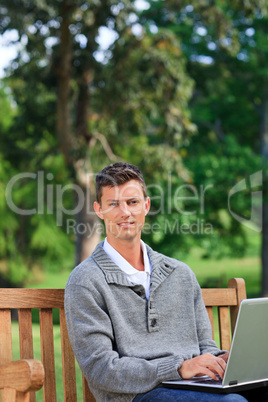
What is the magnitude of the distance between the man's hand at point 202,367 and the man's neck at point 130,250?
559 millimetres

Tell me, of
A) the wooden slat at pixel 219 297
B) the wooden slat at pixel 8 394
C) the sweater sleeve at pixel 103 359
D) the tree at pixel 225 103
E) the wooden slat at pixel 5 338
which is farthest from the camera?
the tree at pixel 225 103

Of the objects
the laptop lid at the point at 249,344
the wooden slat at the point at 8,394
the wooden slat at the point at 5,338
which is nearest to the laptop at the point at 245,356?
the laptop lid at the point at 249,344

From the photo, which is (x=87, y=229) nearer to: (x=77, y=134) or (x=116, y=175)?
(x=77, y=134)

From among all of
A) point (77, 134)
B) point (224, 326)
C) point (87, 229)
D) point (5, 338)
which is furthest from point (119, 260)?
point (77, 134)

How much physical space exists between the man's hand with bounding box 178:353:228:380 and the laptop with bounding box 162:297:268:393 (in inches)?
1.2

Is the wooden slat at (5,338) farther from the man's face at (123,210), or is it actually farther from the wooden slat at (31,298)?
the man's face at (123,210)

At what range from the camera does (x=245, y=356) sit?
2.44m

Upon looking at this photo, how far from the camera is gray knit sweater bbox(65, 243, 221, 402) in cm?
249

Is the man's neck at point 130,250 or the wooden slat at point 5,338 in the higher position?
the man's neck at point 130,250

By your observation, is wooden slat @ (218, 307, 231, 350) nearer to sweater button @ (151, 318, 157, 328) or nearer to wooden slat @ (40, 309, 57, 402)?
sweater button @ (151, 318, 157, 328)

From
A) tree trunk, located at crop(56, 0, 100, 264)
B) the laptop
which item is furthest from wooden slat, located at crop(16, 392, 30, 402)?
tree trunk, located at crop(56, 0, 100, 264)

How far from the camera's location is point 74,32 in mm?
11156

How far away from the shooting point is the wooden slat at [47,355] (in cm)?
277

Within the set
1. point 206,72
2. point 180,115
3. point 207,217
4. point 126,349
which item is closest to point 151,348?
point 126,349
